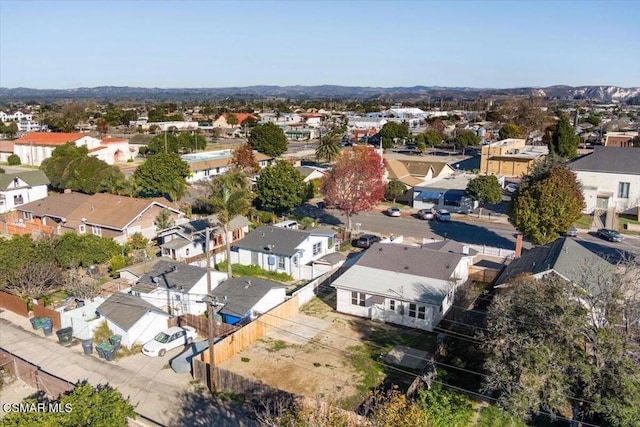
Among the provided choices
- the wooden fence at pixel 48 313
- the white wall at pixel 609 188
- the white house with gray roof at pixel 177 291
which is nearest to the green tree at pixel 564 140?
the white wall at pixel 609 188

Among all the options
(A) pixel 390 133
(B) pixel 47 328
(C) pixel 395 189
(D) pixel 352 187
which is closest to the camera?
(B) pixel 47 328

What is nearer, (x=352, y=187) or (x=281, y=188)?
(x=352, y=187)

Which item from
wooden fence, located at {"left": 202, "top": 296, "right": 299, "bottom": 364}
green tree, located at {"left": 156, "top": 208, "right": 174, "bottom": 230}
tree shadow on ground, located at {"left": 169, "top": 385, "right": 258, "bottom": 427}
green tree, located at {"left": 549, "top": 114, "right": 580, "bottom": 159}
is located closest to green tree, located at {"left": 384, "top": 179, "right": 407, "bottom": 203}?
green tree, located at {"left": 549, "top": 114, "right": 580, "bottom": 159}

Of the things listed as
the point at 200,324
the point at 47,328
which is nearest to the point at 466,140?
the point at 200,324

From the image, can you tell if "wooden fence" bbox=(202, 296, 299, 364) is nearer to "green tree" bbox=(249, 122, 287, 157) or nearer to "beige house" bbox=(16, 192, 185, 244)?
"beige house" bbox=(16, 192, 185, 244)

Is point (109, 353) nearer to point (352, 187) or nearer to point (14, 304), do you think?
point (14, 304)
